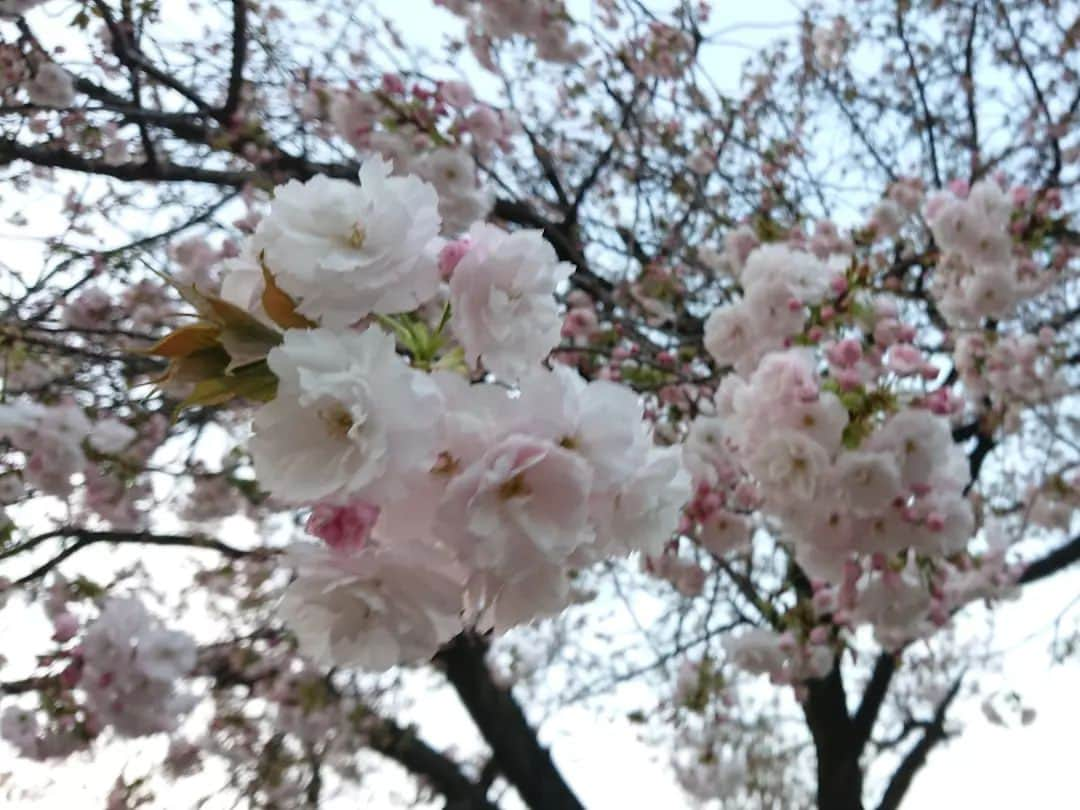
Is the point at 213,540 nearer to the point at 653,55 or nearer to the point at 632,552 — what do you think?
the point at 653,55

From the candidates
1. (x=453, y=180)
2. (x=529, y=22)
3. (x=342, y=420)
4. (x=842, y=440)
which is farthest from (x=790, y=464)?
(x=529, y=22)

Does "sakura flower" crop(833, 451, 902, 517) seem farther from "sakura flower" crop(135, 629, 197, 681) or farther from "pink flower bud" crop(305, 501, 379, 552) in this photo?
"sakura flower" crop(135, 629, 197, 681)

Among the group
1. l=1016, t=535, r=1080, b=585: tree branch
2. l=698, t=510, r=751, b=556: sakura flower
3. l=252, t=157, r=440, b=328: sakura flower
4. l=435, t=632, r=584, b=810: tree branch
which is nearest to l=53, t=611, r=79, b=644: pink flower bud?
l=698, t=510, r=751, b=556: sakura flower

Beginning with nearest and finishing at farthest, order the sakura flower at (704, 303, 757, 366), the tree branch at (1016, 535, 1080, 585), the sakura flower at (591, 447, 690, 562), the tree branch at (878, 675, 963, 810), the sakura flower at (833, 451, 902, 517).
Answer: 1. the sakura flower at (591, 447, 690, 562)
2. the sakura flower at (833, 451, 902, 517)
3. the sakura flower at (704, 303, 757, 366)
4. the tree branch at (1016, 535, 1080, 585)
5. the tree branch at (878, 675, 963, 810)

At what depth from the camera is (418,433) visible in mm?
703

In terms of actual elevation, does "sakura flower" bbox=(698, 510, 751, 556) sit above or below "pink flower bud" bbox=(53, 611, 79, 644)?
below

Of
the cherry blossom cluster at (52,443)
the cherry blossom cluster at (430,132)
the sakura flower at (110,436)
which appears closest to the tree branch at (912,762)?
the cherry blossom cluster at (430,132)

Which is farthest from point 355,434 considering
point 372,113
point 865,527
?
point 372,113

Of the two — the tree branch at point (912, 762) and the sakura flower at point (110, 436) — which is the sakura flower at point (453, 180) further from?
the tree branch at point (912, 762)

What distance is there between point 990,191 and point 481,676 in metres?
3.77

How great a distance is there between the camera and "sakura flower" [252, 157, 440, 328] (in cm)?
76

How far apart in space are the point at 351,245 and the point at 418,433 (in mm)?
188

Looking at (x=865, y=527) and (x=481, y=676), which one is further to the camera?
(x=481, y=676)

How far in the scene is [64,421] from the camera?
2949mm
